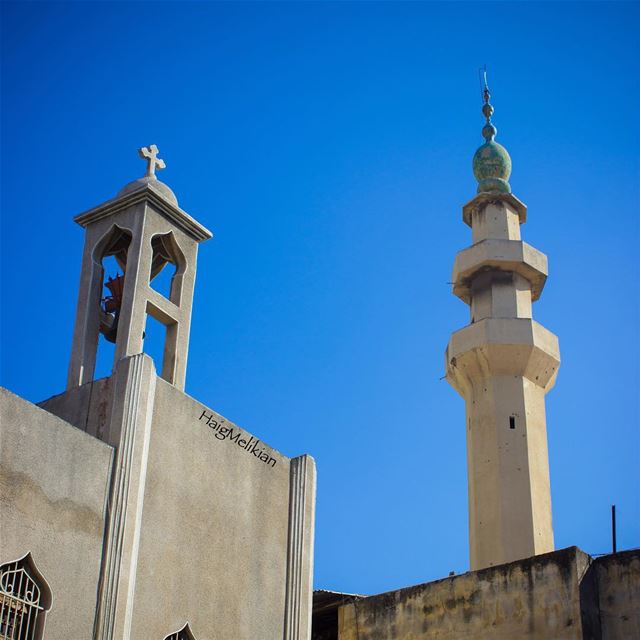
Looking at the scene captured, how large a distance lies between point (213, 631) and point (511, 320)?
525 inches

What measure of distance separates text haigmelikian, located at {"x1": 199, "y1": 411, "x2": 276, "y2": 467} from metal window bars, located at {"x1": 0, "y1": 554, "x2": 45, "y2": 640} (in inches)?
111

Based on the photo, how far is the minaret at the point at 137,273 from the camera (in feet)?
42.6

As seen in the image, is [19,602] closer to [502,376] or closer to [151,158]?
[151,158]

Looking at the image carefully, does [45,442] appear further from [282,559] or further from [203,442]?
[282,559]

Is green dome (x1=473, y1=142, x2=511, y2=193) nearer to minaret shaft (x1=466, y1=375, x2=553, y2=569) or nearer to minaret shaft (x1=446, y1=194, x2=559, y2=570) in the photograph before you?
minaret shaft (x1=446, y1=194, x2=559, y2=570)

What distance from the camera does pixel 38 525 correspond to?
10.5 meters

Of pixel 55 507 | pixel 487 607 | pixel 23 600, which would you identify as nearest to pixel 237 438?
pixel 55 507

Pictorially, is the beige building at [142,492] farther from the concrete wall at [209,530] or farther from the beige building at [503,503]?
the beige building at [503,503]

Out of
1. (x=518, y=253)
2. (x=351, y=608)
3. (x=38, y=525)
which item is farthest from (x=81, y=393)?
(x=518, y=253)

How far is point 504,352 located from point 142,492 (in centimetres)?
1325

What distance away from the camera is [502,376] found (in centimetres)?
2388

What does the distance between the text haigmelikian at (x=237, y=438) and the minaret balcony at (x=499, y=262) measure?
12.3 meters

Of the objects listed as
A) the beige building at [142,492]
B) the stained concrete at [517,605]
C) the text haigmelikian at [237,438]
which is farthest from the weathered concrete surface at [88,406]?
the stained concrete at [517,605]

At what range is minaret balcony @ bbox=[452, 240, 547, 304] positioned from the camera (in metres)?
24.8
